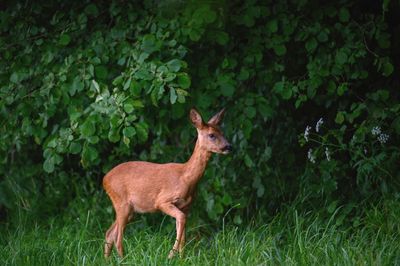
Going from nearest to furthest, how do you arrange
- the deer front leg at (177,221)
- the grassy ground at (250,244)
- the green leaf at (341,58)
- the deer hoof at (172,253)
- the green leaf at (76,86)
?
the grassy ground at (250,244), the deer hoof at (172,253), the deer front leg at (177,221), the green leaf at (76,86), the green leaf at (341,58)

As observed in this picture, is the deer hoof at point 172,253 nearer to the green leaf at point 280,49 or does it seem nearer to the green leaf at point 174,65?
the green leaf at point 174,65

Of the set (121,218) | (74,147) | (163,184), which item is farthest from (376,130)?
(74,147)

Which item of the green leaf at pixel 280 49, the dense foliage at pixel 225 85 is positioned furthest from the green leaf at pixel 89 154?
the green leaf at pixel 280 49

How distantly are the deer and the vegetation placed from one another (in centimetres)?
23

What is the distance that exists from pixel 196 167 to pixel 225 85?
0.93 meters

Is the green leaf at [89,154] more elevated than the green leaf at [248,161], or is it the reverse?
the green leaf at [89,154]

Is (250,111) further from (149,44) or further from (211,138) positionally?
(149,44)

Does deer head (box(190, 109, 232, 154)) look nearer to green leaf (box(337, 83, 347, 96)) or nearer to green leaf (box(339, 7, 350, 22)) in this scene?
green leaf (box(337, 83, 347, 96))

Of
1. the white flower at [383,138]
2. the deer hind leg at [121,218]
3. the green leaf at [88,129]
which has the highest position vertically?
the green leaf at [88,129]

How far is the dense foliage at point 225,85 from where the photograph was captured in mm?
7332

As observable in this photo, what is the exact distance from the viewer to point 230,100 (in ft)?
26.5

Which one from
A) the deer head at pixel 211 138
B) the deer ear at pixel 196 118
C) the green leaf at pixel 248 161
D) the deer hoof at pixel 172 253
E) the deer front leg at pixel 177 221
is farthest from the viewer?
the green leaf at pixel 248 161

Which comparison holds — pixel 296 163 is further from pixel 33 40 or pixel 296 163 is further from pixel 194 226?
pixel 33 40

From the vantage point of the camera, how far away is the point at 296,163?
29.0 ft
